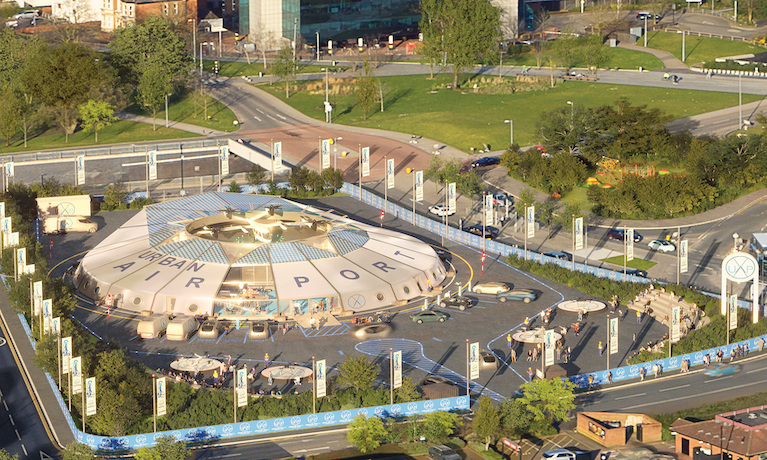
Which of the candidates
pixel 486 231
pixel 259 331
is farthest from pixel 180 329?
pixel 486 231

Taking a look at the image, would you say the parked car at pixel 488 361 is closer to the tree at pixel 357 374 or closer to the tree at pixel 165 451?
the tree at pixel 357 374

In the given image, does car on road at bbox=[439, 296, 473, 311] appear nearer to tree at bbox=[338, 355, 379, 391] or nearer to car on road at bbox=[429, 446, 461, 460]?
tree at bbox=[338, 355, 379, 391]

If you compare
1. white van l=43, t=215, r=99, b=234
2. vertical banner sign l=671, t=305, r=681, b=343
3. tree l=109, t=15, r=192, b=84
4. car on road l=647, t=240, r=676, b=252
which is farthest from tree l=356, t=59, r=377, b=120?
vertical banner sign l=671, t=305, r=681, b=343

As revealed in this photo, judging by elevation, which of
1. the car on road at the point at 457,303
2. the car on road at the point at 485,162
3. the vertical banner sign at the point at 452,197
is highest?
the car on road at the point at 485,162

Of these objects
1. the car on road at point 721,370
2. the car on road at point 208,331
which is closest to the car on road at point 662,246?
the car on road at point 721,370

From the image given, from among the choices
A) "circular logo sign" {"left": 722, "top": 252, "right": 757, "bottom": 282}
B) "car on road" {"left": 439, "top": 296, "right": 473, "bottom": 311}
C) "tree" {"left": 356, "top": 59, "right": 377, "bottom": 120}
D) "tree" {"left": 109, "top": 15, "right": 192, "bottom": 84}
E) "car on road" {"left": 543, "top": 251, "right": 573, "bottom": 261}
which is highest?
"tree" {"left": 109, "top": 15, "right": 192, "bottom": 84}

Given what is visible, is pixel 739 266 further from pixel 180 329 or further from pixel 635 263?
pixel 180 329
